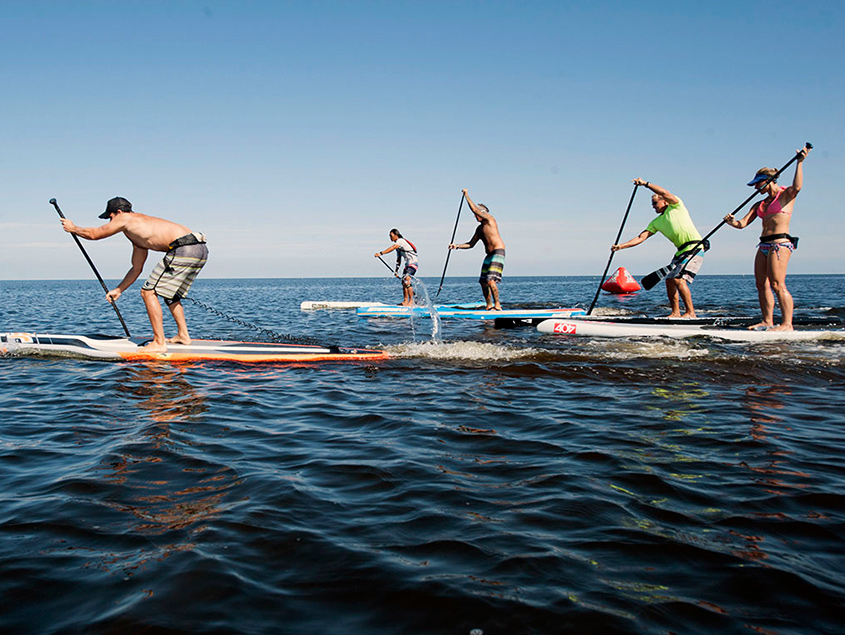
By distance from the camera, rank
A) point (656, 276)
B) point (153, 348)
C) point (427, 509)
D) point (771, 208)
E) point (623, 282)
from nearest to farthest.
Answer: point (427, 509)
point (153, 348)
point (771, 208)
point (656, 276)
point (623, 282)

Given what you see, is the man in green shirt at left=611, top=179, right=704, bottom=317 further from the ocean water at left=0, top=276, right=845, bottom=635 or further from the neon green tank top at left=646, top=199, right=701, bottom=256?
Result: the ocean water at left=0, top=276, right=845, bottom=635

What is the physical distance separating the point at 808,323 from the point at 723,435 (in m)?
7.47

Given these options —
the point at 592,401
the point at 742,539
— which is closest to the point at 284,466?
the point at 742,539

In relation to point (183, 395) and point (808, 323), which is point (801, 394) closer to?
point (808, 323)

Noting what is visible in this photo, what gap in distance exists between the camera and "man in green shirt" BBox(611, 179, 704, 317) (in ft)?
36.0

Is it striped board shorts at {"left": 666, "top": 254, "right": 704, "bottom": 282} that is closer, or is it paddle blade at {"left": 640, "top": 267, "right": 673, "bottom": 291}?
striped board shorts at {"left": 666, "top": 254, "right": 704, "bottom": 282}

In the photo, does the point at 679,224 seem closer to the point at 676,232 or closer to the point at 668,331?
the point at 676,232

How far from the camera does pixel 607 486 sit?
355cm

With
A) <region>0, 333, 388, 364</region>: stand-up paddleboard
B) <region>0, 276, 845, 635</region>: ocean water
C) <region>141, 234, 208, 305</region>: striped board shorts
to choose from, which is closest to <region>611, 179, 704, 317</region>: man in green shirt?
<region>0, 276, 845, 635</region>: ocean water

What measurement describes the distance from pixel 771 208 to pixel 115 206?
9500 millimetres

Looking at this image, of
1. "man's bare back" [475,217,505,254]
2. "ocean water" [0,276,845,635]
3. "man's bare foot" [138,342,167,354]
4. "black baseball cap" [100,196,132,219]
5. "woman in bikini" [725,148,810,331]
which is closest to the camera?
"ocean water" [0,276,845,635]

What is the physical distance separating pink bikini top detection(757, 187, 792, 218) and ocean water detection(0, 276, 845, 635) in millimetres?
3437

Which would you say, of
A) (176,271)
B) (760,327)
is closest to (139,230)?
(176,271)

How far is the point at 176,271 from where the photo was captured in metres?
8.02
